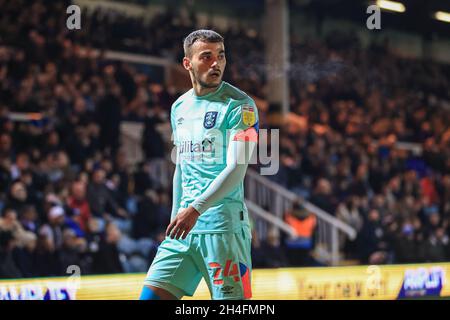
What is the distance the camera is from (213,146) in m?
4.50

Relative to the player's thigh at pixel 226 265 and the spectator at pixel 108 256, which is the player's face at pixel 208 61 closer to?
the player's thigh at pixel 226 265

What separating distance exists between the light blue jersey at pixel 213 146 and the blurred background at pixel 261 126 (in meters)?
5.79

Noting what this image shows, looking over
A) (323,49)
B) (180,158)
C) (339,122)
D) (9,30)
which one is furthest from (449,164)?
(180,158)

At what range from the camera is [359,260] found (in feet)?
46.2

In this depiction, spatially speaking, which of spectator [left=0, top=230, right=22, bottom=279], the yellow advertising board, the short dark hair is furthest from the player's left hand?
spectator [left=0, top=230, right=22, bottom=279]

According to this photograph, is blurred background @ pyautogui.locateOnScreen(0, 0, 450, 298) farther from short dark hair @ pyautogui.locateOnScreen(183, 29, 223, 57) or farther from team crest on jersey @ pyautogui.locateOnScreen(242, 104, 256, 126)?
team crest on jersey @ pyautogui.locateOnScreen(242, 104, 256, 126)

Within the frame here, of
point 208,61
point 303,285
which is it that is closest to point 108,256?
point 303,285

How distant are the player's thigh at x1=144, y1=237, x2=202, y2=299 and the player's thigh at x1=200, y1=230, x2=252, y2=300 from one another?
0.08m

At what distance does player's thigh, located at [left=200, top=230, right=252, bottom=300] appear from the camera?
4320 millimetres

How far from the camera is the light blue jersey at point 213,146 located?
443 cm

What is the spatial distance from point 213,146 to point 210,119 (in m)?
0.14
